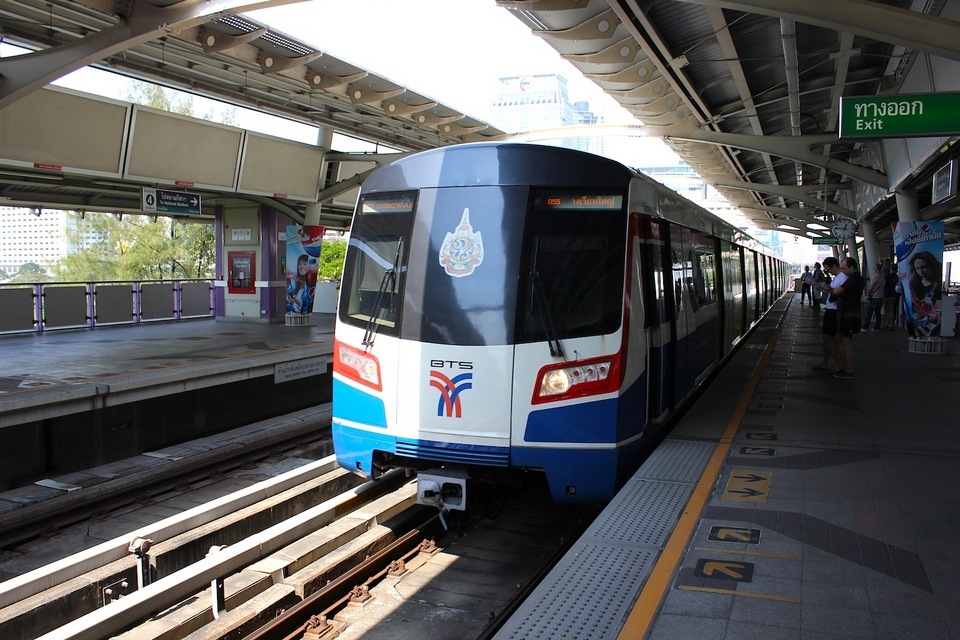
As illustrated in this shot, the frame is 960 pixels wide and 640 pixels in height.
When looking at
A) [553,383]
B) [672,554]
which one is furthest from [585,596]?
[553,383]

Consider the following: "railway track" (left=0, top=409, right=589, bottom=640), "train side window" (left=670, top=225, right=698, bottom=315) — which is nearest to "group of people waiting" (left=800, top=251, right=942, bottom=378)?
"train side window" (left=670, top=225, right=698, bottom=315)

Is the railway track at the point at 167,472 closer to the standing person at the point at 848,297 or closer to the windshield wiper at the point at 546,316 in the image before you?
the windshield wiper at the point at 546,316

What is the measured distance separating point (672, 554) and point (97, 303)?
17.2 metres

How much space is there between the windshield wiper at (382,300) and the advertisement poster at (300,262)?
13.8 m

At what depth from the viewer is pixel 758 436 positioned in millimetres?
7195

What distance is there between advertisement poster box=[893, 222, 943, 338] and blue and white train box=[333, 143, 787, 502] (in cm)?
1005

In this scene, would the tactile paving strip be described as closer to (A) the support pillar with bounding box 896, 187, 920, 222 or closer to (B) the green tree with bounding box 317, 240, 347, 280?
(A) the support pillar with bounding box 896, 187, 920, 222

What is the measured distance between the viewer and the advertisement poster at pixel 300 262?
19.4m

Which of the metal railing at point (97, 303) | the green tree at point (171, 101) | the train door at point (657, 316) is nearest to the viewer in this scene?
the train door at point (657, 316)

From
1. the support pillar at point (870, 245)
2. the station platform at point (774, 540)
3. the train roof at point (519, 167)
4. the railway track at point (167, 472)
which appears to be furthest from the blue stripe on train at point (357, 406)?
the support pillar at point (870, 245)

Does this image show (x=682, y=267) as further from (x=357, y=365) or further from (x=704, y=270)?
(x=357, y=365)

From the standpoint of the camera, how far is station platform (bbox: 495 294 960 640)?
347 cm

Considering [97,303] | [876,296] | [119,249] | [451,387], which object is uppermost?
[119,249]

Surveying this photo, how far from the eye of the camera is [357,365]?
6055mm
